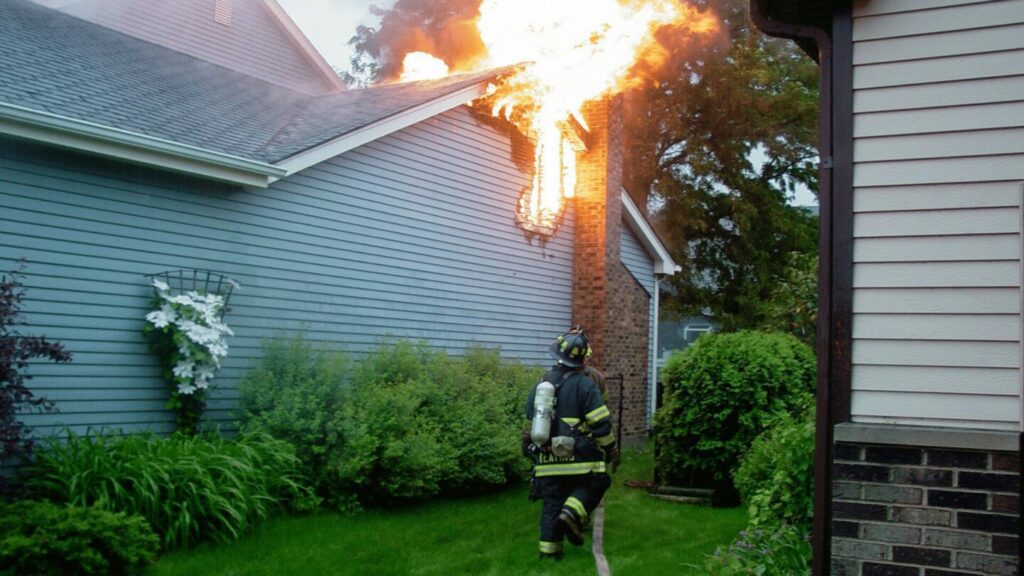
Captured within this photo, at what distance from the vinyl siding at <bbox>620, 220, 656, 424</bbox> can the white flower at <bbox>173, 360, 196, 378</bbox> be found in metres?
9.82

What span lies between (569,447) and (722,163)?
20.5 meters

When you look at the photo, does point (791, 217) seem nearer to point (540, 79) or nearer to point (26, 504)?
point (540, 79)

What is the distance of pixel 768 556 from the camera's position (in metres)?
6.42

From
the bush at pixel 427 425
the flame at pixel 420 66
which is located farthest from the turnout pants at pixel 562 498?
the flame at pixel 420 66

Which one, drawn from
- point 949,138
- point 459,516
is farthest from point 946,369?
point 459,516

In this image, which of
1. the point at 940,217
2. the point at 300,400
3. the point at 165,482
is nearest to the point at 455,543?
the point at 300,400

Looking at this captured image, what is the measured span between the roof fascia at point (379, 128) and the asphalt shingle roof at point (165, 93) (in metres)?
0.08

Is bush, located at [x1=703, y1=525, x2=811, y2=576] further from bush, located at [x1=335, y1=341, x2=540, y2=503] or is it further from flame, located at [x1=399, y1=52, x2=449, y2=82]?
flame, located at [x1=399, y1=52, x2=449, y2=82]

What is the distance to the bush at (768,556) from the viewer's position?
20.1ft

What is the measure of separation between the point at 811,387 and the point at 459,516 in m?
4.63

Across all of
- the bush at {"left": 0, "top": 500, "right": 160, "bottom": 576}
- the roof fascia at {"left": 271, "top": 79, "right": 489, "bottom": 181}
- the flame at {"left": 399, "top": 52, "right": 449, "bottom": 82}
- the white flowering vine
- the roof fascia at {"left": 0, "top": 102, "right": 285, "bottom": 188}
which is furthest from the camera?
the flame at {"left": 399, "top": 52, "right": 449, "bottom": 82}

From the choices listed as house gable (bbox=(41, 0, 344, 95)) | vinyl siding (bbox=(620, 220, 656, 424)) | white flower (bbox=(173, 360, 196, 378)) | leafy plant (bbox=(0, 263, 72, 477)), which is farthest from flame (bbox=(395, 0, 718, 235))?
leafy plant (bbox=(0, 263, 72, 477))

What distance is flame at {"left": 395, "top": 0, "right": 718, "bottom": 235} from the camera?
14.8 metres

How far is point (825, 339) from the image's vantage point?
16.0 feet
